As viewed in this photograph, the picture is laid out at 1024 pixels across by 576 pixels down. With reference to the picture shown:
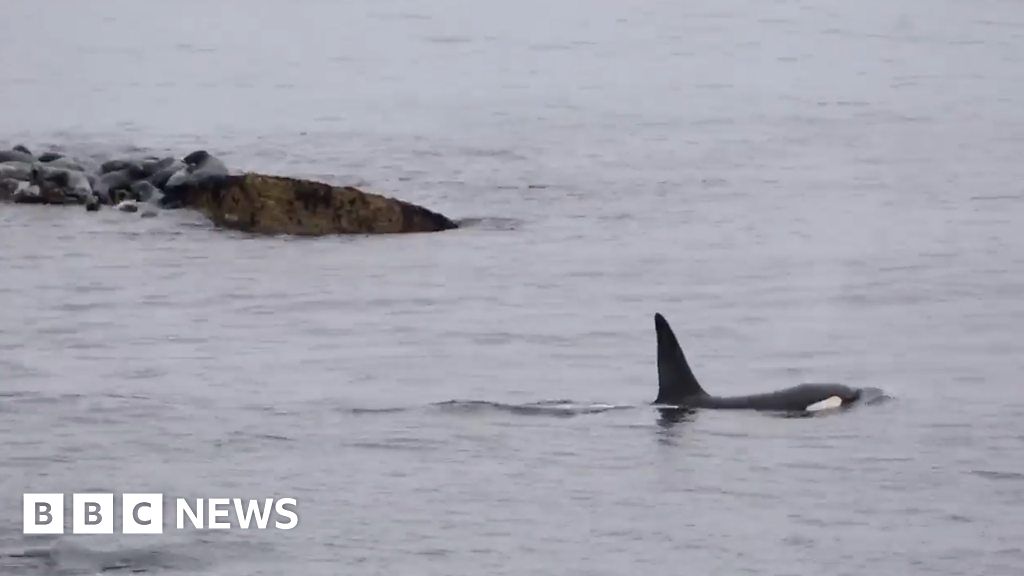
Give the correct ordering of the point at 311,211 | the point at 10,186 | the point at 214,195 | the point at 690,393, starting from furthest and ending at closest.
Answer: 1. the point at 10,186
2. the point at 214,195
3. the point at 311,211
4. the point at 690,393

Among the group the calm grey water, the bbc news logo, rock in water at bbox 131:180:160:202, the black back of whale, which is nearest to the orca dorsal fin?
the black back of whale

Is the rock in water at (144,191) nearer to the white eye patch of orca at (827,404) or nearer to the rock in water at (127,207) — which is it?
the rock in water at (127,207)

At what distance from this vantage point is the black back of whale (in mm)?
16938

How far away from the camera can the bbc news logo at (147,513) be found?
1354 cm

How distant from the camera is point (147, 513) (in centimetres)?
1386

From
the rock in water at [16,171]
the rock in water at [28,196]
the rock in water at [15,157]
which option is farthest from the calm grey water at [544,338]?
the rock in water at [15,157]

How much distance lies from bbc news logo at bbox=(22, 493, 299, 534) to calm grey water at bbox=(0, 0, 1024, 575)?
18cm

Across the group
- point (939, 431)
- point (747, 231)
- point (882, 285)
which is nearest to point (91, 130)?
point (747, 231)

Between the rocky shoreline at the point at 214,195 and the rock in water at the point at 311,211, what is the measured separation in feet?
0.04

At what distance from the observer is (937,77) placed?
52.0 metres

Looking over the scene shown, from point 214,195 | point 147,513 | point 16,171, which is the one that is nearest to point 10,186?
point 16,171

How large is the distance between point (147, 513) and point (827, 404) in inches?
233

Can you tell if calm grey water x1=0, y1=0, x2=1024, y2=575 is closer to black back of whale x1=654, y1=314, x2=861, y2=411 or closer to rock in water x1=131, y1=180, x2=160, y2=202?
black back of whale x1=654, y1=314, x2=861, y2=411

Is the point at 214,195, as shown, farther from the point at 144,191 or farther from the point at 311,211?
the point at 144,191
